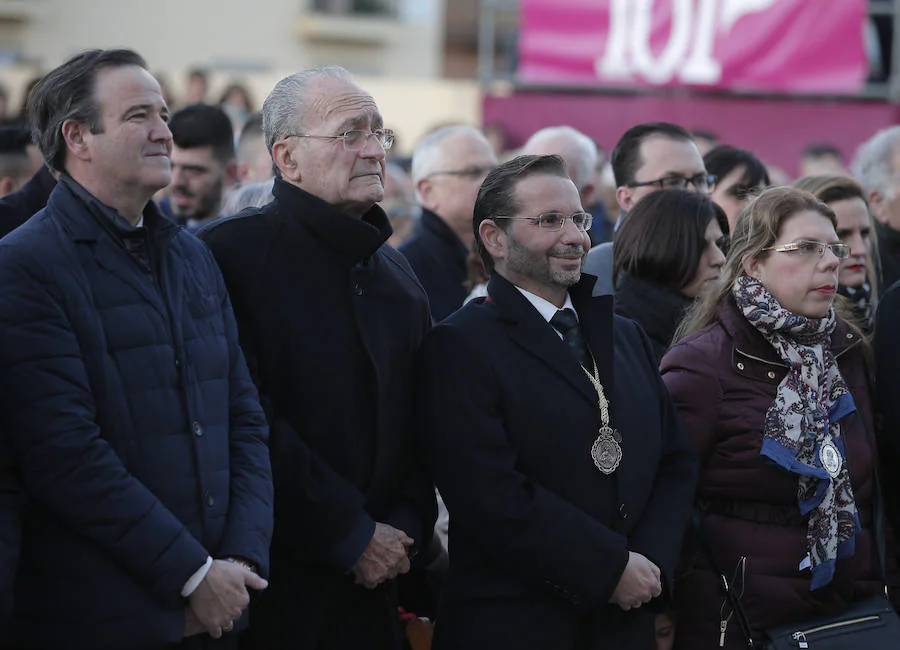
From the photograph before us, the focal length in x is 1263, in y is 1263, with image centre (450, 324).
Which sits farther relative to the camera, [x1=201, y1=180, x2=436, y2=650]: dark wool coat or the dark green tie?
the dark green tie

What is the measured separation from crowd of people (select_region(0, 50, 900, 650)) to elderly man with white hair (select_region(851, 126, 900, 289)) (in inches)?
66.5

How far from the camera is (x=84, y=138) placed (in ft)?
10.4

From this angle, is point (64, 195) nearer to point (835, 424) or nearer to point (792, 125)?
point (835, 424)

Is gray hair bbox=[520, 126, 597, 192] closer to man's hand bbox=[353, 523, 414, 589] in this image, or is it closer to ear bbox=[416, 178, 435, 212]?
ear bbox=[416, 178, 435, 212]

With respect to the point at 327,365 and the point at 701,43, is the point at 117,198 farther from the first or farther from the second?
the point at 701,43

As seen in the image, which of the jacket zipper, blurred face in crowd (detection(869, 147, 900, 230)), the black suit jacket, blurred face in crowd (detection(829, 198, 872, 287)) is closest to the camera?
the black suit jacket

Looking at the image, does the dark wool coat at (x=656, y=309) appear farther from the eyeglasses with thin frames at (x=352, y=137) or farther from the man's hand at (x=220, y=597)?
the man's hand at (x=220, y=597)

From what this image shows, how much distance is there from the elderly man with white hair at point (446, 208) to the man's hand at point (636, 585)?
7.26ft

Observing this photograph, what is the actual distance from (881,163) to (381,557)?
3912 mm

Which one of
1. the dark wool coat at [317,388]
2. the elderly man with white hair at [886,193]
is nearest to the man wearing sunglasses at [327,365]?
the dark wool coat at [317,388]

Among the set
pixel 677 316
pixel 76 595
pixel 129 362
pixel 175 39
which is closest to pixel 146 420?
pixel 129 362

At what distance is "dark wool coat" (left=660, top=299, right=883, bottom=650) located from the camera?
3.85 meters

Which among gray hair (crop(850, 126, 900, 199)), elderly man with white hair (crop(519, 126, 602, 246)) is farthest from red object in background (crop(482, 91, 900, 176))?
elderly man with white hair (crop(519, 126, 602, 246))

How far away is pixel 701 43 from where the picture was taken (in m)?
11.8
